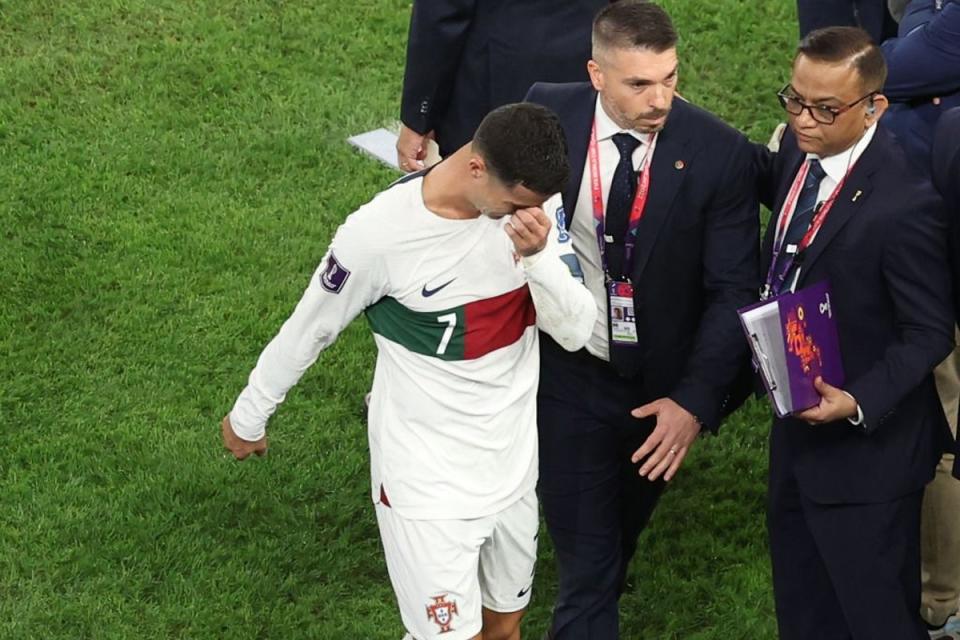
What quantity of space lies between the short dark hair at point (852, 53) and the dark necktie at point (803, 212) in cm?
26

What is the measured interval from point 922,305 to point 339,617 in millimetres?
2334

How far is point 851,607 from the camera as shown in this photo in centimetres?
474

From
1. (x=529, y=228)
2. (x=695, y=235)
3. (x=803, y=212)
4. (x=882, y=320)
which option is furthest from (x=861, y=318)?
(x=529, y=228)

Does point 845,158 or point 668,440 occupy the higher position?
point 845,158

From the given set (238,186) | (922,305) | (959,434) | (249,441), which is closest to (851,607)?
(959,434)

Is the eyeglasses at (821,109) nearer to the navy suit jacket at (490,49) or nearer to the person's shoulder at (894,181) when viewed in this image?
the person's shoulder at (894,181)

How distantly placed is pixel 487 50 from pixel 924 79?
169 cm

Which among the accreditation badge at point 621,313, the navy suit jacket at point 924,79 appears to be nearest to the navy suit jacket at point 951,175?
the navy suit jacket at point 924,79

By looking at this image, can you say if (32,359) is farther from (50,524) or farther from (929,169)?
(929,169)

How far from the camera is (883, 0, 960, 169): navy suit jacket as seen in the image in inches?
198

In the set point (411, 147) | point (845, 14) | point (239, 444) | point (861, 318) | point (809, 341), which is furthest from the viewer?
point (411, 147)

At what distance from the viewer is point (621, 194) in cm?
470

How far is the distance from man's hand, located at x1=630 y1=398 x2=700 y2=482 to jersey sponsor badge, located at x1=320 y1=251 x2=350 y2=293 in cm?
103

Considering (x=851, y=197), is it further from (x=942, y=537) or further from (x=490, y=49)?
(x=490, y=49)
